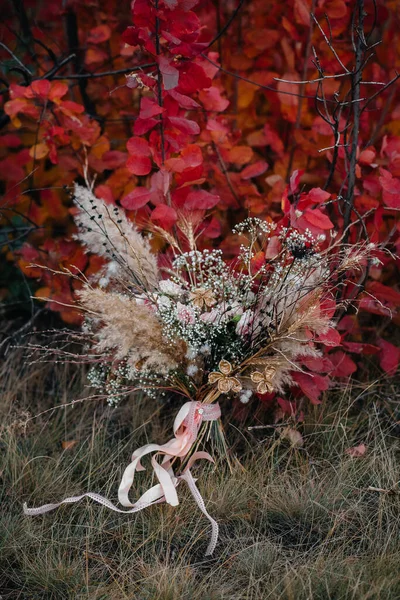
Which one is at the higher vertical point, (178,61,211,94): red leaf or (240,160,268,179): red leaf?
(178,61,211,94): red leaf

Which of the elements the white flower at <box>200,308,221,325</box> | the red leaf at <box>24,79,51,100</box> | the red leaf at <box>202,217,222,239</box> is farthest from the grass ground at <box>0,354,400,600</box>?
the red leaf at <box>24,79,51,100</box>

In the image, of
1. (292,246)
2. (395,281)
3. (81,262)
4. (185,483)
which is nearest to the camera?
(292,246)

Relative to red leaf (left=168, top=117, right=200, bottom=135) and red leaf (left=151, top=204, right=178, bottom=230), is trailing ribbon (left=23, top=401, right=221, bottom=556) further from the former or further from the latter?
red leaf (left=168, top=117, right=200, bottom=135)

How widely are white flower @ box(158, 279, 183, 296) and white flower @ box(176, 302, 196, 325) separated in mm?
92

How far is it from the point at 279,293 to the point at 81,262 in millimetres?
1198

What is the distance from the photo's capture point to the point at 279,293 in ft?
6.31

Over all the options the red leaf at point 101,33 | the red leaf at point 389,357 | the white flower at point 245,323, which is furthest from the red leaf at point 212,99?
the red leaf at point 389,357

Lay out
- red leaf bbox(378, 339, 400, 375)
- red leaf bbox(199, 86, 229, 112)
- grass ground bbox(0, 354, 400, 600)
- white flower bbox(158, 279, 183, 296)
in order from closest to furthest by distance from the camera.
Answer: grass ground bbox(0, 354, 400, 600) < white flower bbox(158, 279, 183, 296) < red leaf bbox(199, 86, 229, 112) < red leaf bbox(378, 339, 400, 375)

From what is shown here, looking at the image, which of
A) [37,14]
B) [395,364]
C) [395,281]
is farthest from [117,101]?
[395,364]

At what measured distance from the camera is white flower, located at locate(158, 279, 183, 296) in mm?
1999

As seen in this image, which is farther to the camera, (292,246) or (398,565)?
(292,246)

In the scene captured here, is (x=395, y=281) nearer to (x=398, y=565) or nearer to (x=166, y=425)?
(x=166, y=425)

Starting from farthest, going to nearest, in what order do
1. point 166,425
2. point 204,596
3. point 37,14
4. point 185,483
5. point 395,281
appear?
point 37,14 < point 395,281 < point 166,425 < point 185,483 < point 204,596

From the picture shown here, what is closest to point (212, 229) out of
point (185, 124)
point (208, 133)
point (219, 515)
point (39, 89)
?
point (208, 133)
